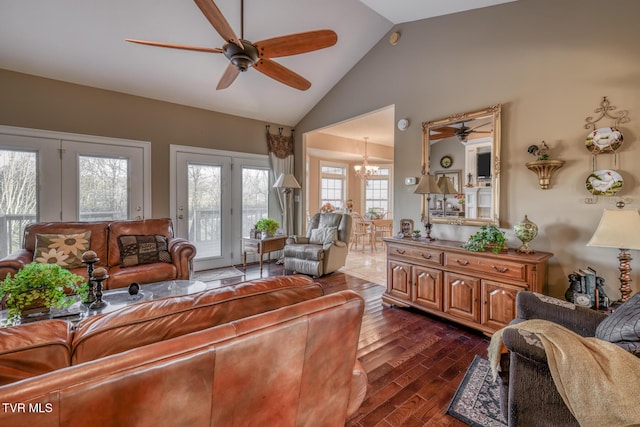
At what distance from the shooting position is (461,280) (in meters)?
2.68

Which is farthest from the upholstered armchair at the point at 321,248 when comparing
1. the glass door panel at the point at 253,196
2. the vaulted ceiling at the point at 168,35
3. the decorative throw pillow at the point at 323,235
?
the vaulted ceiling at the point at 168,35

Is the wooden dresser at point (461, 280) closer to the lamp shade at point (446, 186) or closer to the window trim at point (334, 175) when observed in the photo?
the lamp shade at point (446, 186)

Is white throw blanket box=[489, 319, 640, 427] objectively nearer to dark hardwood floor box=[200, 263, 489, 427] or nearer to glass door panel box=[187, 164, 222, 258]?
dark hardwood floor box=[200, 263, 489, 427]

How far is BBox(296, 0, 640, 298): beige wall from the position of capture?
A: 7.14ft

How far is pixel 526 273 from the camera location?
2285 mm

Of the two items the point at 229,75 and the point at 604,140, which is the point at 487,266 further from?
the point at 229,75

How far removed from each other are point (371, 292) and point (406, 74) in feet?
9.54

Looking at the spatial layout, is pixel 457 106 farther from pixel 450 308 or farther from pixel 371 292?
pixel 371 292

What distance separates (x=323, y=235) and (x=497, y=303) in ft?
8.93

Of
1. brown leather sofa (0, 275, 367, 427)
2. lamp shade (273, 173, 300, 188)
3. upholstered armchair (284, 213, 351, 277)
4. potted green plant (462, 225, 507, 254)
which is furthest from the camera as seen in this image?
lamp shade (273, 173, 300, 188)

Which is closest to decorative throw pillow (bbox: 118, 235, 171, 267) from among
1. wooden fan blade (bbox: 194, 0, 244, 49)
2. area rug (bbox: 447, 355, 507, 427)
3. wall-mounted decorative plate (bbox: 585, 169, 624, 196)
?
wooden fan blade (bbox: 194, 0, 244, 49)

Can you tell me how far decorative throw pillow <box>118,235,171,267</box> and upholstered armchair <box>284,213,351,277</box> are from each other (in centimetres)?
185

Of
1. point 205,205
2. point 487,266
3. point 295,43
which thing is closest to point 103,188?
point 205,205

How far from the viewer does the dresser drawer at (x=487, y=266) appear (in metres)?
2.32
